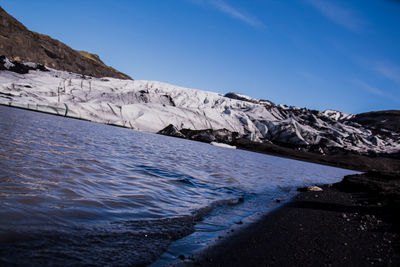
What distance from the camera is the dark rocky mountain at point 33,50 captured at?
73.9 meters

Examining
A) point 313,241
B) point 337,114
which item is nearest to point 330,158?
point 313,241

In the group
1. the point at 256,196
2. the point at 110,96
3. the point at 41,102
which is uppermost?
the point at 110,96

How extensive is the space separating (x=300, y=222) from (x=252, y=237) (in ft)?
4.61

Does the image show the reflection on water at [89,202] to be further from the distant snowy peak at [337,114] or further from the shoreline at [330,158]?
the distant snowy peak at [337,114]

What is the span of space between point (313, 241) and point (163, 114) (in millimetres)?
42850

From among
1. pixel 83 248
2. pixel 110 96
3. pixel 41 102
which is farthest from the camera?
pixel 110 96

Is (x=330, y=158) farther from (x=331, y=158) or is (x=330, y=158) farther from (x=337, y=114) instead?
(x=337, y=114)

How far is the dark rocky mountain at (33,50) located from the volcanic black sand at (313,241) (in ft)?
287

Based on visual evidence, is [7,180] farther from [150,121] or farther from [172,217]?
[150,121]

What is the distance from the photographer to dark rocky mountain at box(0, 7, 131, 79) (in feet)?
243

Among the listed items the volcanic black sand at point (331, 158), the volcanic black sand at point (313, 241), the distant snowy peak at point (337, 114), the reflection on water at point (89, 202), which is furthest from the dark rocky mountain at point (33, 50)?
the distant snowy peak at point (337, 114)

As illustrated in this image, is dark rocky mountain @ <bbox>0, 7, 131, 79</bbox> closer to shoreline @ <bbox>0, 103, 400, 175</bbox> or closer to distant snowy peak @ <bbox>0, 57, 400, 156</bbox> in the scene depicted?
distant snowy peak @ <bbox>0, 57, 400, 156</bbox>

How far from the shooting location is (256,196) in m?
7.45

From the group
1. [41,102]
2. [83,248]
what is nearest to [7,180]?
[83,248]
